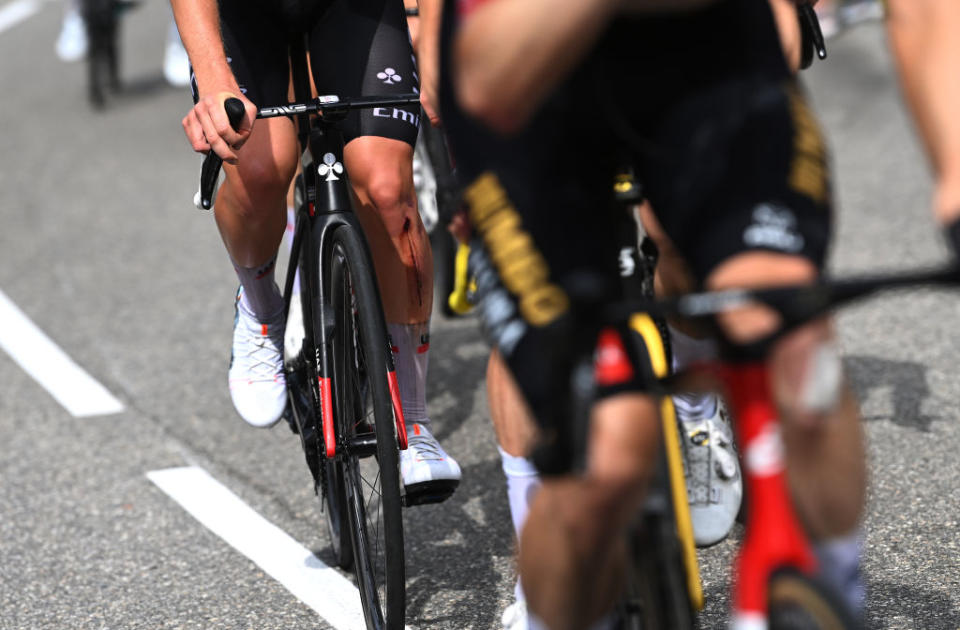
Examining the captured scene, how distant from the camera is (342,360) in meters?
3.85

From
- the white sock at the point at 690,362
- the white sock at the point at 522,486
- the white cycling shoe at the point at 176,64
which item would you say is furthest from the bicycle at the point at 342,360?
the white cycling shoe at the point at 176,64

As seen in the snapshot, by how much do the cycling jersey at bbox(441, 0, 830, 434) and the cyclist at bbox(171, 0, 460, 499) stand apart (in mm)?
1474

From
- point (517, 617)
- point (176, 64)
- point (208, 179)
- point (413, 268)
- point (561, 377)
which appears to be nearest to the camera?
point (561, 377)

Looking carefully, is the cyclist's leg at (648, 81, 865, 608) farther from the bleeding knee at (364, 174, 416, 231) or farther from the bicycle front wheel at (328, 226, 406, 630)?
the bleeding knee at (364, 174, 416, 231)

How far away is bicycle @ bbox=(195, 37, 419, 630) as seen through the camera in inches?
136

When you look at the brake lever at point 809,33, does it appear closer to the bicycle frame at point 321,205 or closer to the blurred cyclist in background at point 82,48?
the bicycle frame at point 321,205

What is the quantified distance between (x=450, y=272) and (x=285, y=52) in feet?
9.13

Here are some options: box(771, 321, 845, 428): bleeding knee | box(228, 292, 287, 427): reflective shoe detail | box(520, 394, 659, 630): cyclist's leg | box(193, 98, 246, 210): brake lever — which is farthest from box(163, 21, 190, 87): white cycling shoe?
box(771, 321, 845, 428): bleeding knee

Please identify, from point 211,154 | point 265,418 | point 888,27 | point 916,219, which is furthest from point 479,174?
point 916,219

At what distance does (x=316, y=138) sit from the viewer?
387 centimetres

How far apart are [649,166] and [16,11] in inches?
676

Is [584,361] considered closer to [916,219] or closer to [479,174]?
[479,174]

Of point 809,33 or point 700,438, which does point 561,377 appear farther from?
point 809,33

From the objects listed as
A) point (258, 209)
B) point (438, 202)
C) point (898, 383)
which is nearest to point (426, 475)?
point (258, 209)
